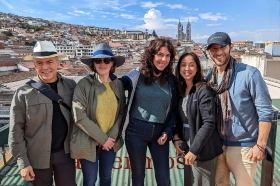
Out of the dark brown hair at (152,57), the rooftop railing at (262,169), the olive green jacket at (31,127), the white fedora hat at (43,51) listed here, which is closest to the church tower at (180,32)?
the rooftop railing at (262,169)

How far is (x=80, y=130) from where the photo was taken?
176 centimetres

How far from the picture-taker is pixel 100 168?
1.89 metres

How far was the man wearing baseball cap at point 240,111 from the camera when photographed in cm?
154

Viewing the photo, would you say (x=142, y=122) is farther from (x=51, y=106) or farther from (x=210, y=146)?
(x=51, y=106)

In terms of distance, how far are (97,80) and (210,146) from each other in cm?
98


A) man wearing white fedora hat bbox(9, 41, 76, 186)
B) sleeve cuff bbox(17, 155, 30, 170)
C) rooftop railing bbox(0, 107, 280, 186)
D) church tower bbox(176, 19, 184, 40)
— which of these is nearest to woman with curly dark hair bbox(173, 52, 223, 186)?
rooftop railing bbox(0, 107, 280, 186)

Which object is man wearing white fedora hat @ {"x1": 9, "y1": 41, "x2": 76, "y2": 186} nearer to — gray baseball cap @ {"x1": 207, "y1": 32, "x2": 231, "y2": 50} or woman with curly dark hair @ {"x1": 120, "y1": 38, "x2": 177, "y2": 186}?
woman with curly dark hair @ {"x1": 120, "y1": 38, "x2": 177, "y2": 186}

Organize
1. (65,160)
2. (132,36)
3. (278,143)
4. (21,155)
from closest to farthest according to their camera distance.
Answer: (21,155)
(65,160)
(278,143)
(132,36)

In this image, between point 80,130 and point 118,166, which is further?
point 118,166

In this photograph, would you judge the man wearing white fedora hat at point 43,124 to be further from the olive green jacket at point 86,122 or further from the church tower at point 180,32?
the church tower at point 180,32

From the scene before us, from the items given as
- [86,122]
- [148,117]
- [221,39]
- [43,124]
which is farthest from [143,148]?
[221,39]

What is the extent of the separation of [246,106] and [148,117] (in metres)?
0.72

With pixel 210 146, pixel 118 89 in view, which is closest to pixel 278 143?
pixel 210 146

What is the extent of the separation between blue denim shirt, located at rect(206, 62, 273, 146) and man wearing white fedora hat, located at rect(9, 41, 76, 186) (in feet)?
3.95
